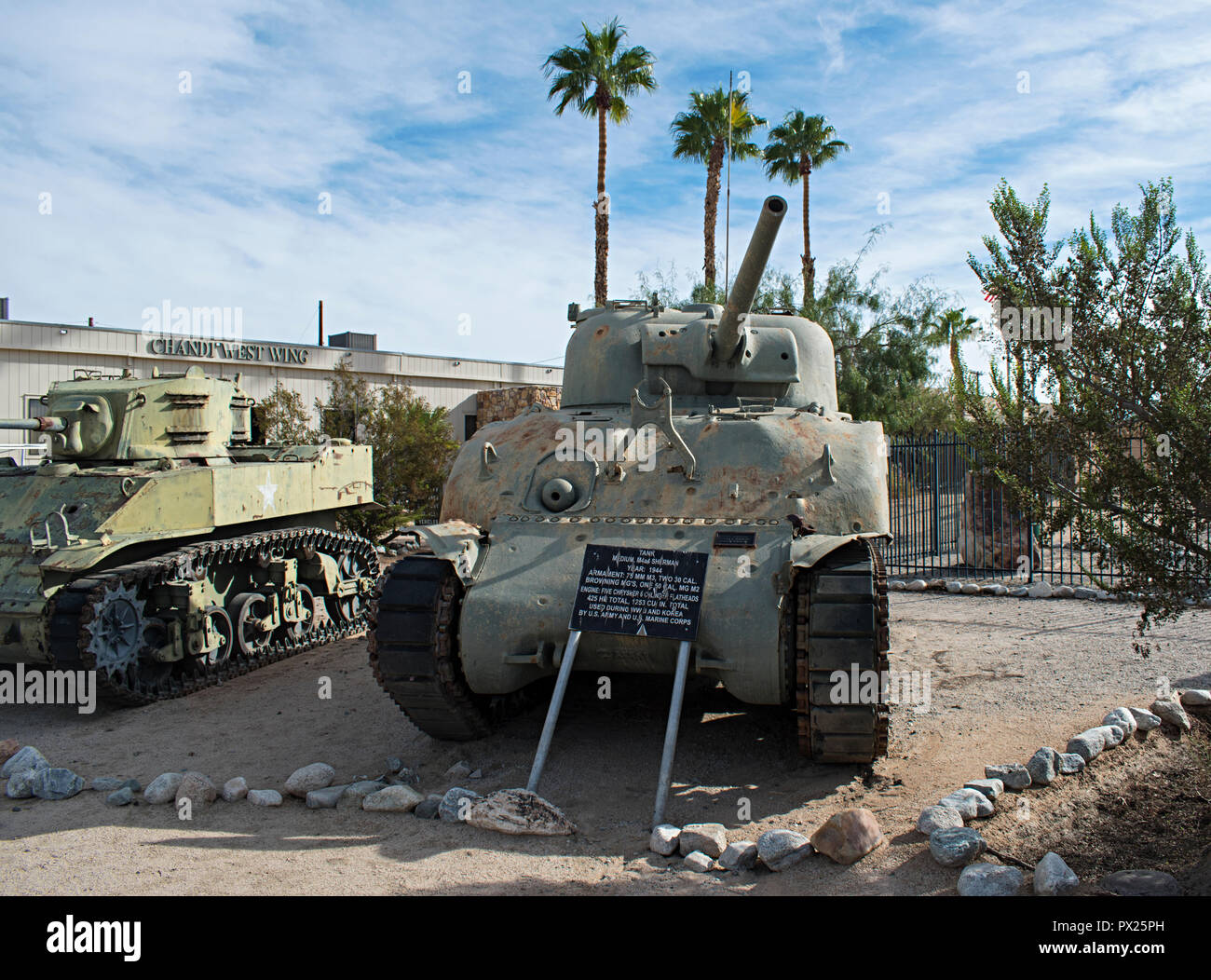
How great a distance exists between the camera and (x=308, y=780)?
561 cm

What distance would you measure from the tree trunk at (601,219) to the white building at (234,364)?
6.99 metres

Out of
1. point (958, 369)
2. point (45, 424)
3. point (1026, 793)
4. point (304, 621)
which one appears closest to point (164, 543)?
point (45, 424)

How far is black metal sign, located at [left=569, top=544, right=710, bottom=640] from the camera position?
17.4 feet

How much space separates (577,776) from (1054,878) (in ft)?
9.12

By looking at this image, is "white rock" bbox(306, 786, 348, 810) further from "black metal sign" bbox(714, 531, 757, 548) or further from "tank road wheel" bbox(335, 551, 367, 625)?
"tank road wheel" bbox(335, 551, 367, 625)

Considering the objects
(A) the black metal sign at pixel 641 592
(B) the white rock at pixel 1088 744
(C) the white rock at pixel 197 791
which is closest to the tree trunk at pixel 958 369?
(A) the black metal sign at pixel 641 592

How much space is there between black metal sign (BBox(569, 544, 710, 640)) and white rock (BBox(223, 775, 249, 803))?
7.14 ft

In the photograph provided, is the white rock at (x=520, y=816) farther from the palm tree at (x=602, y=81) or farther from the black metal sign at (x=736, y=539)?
the palm tree at (x=602, y=81)

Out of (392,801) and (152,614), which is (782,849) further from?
(152,614)

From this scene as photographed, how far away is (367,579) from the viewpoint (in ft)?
36.7

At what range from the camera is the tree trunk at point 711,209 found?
76.3 feet

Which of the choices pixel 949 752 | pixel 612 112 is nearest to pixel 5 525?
pixel 949 752

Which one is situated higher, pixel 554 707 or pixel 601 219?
pixel 601 219

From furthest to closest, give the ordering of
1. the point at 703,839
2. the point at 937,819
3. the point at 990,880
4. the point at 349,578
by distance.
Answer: the point at 349,578 → the point at 937,819 → the point at 703,839 → the point at 990,880
